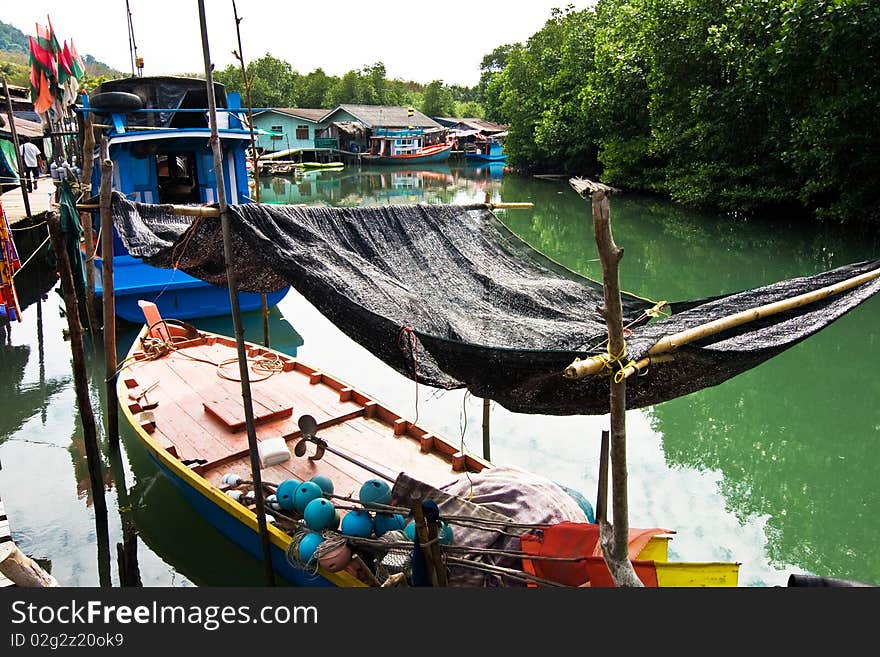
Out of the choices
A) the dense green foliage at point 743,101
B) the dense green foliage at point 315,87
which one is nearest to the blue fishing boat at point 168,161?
the dense green foliage at point 743,101

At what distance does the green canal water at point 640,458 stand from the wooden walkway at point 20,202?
470cm

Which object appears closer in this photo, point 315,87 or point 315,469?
point 315,469

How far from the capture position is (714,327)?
8.73ft

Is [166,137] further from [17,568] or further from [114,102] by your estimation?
[17,568]

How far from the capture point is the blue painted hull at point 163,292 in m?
8.25

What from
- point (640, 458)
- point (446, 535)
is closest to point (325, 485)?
point (446, 535)

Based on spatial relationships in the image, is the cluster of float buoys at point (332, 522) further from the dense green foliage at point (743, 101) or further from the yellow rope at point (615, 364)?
the dense green foliage at point (743, 101)

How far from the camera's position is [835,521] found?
16.0ft

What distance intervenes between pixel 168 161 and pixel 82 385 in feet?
25.6

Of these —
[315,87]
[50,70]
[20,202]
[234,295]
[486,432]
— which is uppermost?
[315,87]

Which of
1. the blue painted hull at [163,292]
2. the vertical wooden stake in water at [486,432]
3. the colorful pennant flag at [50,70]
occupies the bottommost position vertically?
the vertical wooden stake in water at [486,432]

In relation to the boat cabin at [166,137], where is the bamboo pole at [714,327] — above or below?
below

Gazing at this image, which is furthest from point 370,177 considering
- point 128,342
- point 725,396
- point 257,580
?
point 257,580
